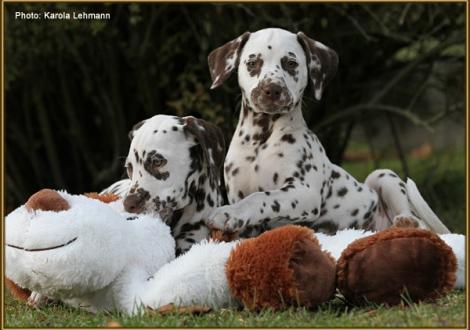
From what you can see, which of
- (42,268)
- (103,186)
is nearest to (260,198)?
(42,268)

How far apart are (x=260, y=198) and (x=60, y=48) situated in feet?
16.4

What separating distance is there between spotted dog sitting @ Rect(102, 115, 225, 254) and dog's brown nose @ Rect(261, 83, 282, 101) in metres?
0.38

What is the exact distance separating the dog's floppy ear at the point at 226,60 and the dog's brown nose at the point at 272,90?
49cm

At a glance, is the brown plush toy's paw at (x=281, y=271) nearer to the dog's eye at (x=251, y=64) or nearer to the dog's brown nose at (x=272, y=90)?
the dog's brown nose at (x=272, y=90)

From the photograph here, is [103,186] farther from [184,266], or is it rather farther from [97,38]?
[184,266]

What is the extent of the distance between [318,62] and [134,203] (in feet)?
5.24

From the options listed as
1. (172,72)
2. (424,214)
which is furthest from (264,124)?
(172,72)

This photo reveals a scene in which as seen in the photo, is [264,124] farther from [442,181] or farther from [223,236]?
[442,181]

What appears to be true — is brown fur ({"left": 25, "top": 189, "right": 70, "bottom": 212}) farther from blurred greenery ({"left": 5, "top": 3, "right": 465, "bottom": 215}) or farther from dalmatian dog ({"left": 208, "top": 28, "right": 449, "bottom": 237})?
blurred greenery ({"left": 5, "top": 3, "right": 465, "bottom": 215})

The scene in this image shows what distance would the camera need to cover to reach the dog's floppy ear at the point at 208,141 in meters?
4.79

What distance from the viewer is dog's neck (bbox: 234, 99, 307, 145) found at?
209 inches

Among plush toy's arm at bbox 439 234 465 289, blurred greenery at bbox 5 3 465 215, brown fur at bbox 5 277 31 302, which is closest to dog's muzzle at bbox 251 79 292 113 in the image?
plush toy's arm at bbox 439 234 465 289

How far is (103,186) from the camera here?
33.8 ft

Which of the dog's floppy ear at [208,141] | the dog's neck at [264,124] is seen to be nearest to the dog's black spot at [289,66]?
the dog's neck at [264,124]
